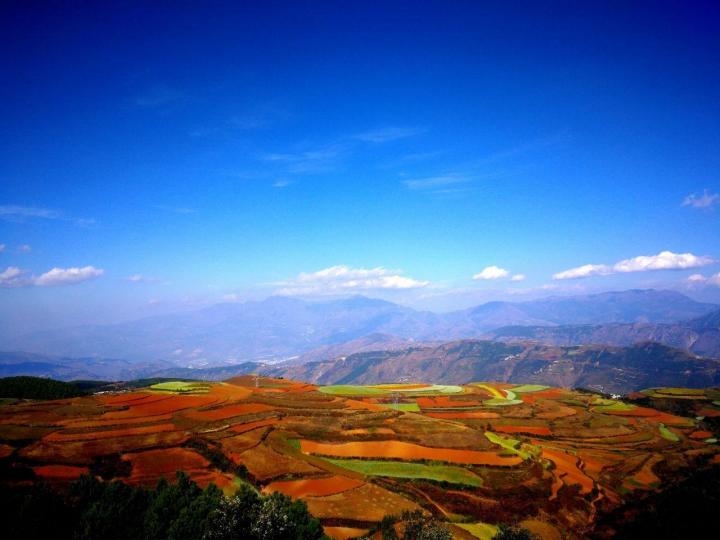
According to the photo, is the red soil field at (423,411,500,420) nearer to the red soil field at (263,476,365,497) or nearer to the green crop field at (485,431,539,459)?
the green crop field at (485,431,539,459)

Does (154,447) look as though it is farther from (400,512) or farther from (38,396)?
(38,396)

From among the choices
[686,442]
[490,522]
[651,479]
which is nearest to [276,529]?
[490,522]

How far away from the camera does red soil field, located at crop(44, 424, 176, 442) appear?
5240cm

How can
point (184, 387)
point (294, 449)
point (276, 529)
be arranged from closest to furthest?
1. point (276, 529)
2. point (294, 449)
3. point (184, 387)

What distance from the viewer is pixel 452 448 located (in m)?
60.0

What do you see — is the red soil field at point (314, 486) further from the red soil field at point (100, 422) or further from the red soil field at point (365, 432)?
the red soil field at point (100, 422)

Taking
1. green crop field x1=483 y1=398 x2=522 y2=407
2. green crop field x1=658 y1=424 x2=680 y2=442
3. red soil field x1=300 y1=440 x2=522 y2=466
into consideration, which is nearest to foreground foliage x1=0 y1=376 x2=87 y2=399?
red soil field x1=300 y1=440 x2=522 y2=466

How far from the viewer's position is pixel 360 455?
5525 cm

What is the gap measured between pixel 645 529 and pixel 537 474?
15246 mm

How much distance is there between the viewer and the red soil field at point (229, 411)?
69.6 m

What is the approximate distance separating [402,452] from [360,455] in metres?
6.32

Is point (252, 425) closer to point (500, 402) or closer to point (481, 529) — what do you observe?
point (481, 529)

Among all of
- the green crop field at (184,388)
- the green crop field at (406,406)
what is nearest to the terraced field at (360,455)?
the green crop field at (184,388)

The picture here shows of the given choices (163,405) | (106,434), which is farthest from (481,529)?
(163,405)
